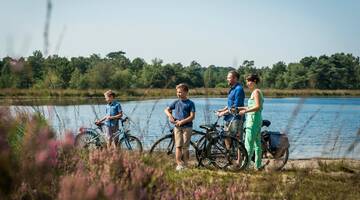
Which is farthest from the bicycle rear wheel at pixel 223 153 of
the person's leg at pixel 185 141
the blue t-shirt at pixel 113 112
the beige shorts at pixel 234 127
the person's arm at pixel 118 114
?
the blue t-shirt at pixel 113 112

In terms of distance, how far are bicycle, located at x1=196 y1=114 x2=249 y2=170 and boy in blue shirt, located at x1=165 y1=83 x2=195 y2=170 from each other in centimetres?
49

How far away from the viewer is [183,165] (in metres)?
8.45

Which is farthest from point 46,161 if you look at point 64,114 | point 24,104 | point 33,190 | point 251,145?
point 251,145

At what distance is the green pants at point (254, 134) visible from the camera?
27.6ft

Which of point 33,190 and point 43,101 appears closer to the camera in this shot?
point 33,190

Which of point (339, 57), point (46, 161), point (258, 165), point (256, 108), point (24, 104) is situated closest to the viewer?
point (46, 161)

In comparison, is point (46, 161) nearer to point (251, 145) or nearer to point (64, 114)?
point (64, 114)

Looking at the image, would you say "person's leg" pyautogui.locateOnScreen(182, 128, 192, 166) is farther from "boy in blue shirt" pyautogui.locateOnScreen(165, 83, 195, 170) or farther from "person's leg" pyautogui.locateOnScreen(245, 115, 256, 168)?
"person's leg" pyautogui.locateOnScreen(245, 115, 256, 168)

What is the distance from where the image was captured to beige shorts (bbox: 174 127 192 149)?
8.66 m

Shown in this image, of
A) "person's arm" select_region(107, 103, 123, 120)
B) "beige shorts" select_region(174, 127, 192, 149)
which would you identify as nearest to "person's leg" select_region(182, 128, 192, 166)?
"beige shorts" select_region(174, 127, 192, 149)

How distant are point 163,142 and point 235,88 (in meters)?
1.60

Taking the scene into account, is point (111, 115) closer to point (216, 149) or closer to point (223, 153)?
point (216, 149)

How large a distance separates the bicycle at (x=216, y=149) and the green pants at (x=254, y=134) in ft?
1.25

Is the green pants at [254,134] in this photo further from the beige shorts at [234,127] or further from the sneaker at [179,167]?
the sneaker at [179,167]
